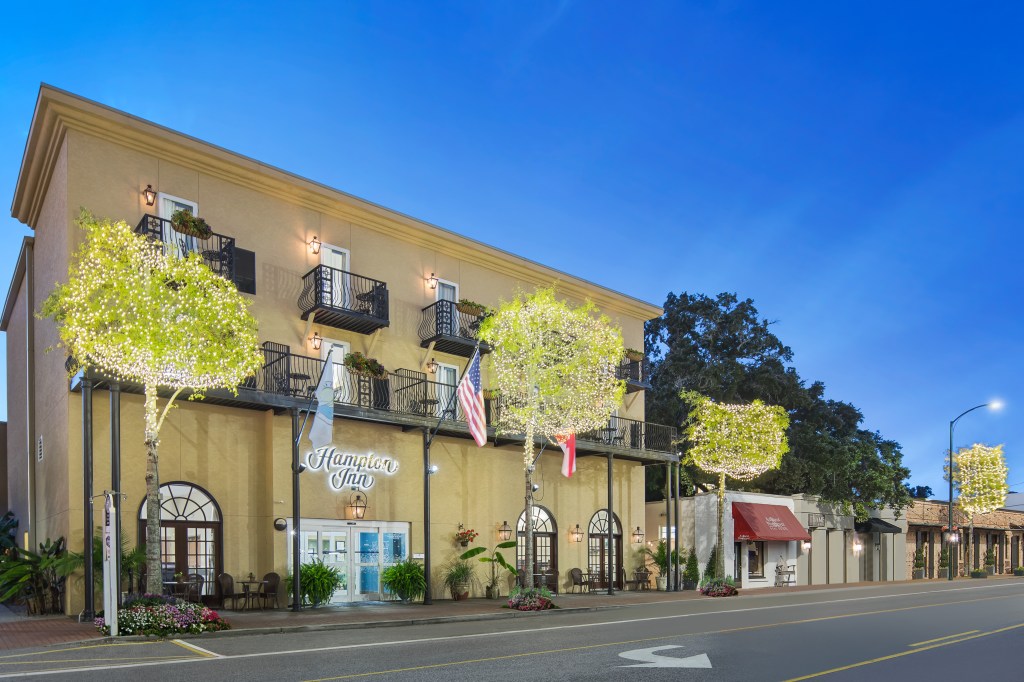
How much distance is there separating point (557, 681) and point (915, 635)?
8711mm

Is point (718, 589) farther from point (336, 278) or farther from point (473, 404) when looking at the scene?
point (336, 278)

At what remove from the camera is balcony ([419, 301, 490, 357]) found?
26766mm

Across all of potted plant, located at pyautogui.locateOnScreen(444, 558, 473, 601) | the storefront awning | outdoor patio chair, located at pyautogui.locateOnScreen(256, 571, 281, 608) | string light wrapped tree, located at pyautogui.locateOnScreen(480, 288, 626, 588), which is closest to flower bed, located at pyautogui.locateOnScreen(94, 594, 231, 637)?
outdoor patio chair, located at pyautogui.locateOnScreen(256, 571, 281, 608)

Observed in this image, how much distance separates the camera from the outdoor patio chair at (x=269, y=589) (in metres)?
21.2

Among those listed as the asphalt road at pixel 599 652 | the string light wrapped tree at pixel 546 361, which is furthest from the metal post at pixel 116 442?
the string light wrapped tree at pixel 546 361

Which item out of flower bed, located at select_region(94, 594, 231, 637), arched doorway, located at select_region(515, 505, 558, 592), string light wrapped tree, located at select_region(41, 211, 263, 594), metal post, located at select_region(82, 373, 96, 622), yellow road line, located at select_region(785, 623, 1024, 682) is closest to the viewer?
yellow road line, located at select_region(785, 623, 1024, 682)

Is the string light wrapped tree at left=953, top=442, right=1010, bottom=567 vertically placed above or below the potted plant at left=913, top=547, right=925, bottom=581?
above

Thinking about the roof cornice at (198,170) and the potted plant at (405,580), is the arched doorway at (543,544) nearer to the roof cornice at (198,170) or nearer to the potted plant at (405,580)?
the potted plant at (405,580)

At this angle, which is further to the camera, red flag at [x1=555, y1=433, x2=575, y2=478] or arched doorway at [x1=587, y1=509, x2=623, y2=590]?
arched doorway at [x1=587, y1=509, x2=623, y2=590]

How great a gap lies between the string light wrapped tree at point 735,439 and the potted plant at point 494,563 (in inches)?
347

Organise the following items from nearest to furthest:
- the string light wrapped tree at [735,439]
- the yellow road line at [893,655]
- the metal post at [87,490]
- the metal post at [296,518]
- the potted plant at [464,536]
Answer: the yellow road line at [893,655], the metal post at [87,490], the metal post at [296,518], the potted plant at [464,536], the string light wrapped tree at [735,439]

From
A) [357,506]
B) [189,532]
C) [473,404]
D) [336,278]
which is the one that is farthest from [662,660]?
[336,278]

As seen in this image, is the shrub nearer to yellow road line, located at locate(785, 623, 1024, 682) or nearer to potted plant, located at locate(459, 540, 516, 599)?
potted plant, located at locate(459, 540, 516, 599)

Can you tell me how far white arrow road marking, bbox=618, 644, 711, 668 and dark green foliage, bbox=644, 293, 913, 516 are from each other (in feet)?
89.1
